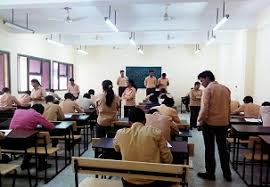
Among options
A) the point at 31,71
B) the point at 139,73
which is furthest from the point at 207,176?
the point at 139,73

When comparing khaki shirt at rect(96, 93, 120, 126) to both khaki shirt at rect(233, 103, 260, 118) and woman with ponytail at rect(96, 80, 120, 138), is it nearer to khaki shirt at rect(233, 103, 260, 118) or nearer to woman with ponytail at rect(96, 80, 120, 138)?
woman with ponytail at rect(96, 80, 120, 138)

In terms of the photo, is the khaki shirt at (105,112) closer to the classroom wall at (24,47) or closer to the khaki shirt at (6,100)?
the khaki shirt at (6,100)

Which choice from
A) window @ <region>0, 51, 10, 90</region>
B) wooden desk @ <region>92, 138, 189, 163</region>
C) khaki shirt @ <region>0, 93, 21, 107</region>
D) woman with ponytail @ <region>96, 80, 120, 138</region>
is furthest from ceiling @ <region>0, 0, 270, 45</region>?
wooden desk @ <region>92, 138, 189, 163</region>

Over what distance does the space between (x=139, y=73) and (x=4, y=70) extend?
24.4 feet

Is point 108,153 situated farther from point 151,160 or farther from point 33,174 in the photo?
point 33,174

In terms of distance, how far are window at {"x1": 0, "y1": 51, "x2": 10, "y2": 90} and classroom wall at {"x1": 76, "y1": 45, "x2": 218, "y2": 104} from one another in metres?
6.58

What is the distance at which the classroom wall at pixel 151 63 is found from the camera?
45.8 ft

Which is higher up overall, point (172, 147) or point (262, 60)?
point (262, 60)

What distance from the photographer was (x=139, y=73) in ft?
47.1

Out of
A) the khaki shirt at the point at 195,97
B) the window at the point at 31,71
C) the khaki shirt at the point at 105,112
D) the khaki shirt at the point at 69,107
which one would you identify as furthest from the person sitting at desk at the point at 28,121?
the window at the point at 31,71

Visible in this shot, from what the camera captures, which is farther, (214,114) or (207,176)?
(207,176)

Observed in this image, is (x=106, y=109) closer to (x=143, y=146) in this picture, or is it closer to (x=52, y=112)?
(x=52, y=112)

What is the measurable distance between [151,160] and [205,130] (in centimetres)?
180

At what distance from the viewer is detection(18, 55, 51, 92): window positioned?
9.16 meters
